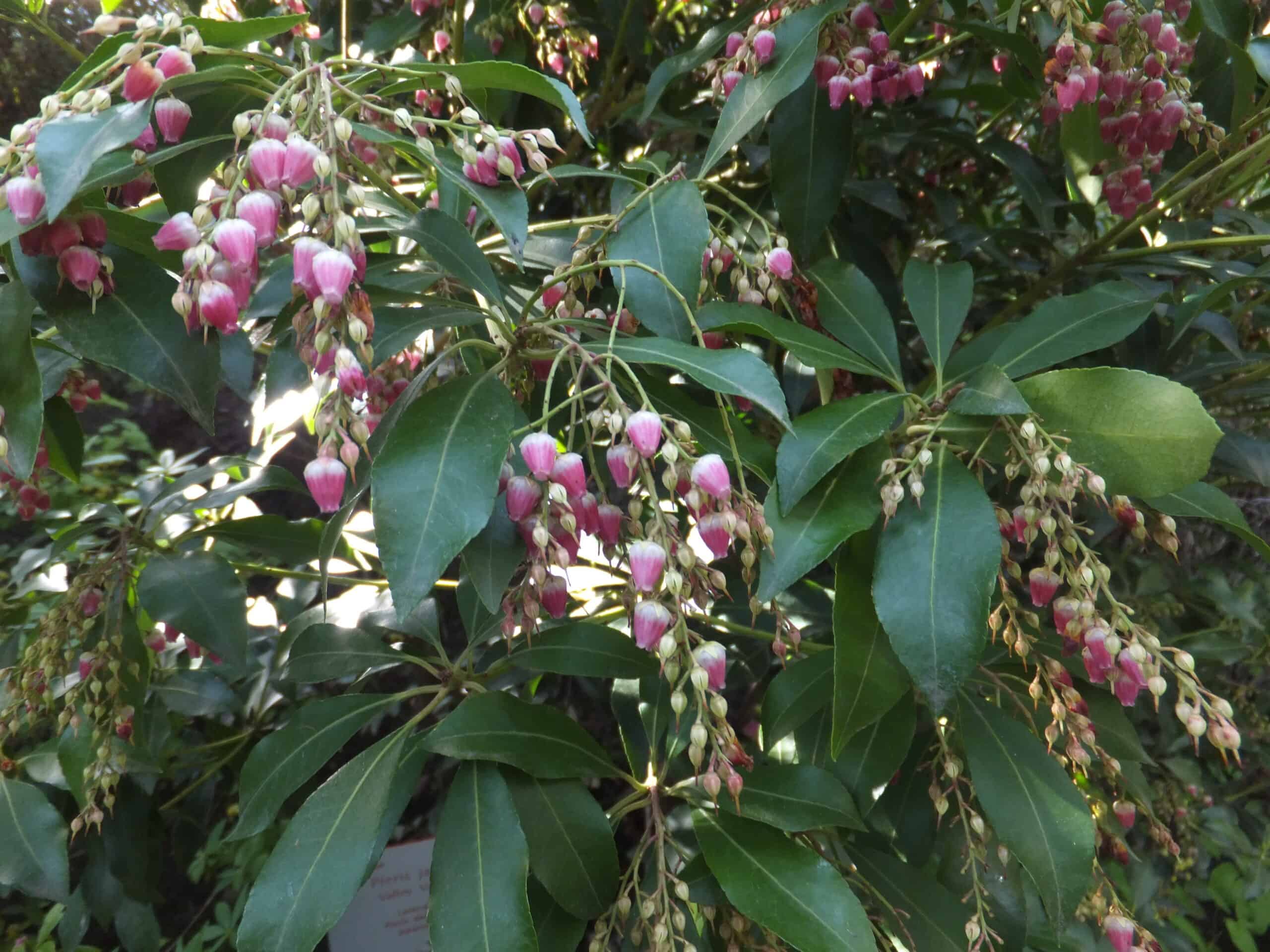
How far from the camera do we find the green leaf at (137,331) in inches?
31.8

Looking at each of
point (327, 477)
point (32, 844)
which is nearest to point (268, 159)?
point (327, 477)

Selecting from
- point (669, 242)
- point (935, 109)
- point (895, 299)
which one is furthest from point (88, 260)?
point (935, 109)

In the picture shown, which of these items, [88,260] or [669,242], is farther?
[669,242]

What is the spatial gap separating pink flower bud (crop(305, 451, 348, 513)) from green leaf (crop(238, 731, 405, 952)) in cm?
44

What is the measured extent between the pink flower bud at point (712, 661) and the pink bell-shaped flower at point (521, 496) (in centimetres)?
20

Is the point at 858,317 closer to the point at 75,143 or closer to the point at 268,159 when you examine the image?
the point at 268,159

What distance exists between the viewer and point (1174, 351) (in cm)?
148

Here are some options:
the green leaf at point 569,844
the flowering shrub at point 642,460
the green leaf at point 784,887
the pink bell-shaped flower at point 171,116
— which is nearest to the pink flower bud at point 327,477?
the flowering shrub at point 642,460

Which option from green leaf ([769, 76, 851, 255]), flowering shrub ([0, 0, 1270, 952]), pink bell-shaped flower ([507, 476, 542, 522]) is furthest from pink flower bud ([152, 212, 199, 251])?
green leaf ([769, 76, 851, 255])

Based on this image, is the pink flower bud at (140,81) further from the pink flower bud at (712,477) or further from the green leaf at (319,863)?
the green leaf at (319,863)

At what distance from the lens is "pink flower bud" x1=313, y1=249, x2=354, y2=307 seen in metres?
0.64

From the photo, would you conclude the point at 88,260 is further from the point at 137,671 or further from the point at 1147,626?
the point at 1147,626

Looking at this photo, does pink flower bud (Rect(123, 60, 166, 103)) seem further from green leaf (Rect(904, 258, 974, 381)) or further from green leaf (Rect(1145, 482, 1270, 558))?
green leaf (Rect(1145, 482, 1270, 558))

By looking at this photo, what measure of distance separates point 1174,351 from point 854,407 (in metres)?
0.88
